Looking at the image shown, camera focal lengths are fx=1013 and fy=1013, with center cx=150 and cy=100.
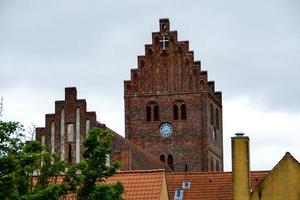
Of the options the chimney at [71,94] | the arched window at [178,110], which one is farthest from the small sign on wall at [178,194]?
the arched window at [178,110]

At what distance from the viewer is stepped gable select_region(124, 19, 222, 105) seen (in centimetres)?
8044

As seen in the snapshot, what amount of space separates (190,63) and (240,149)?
1947 inches

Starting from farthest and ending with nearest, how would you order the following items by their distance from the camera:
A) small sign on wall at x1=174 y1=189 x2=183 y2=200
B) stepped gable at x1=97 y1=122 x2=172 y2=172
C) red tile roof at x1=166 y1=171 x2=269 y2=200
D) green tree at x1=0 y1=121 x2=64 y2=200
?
stepped gable at x1=97 y1=122 x2=172 y2=172 < small sign on wall at x1=174 y1=189 x2=183 y2=200 < red tile roof at x1=166 y1=171 x2=269 y2=200 < green tree at x1=0 y1=121 x2=64 y2=200

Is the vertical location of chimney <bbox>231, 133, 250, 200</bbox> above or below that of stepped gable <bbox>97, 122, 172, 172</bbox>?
below

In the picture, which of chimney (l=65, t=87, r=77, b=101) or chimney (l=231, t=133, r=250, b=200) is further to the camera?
chimney (l=65, t=87, r=77, b=101)

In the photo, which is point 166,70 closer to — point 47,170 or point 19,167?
point 47,170

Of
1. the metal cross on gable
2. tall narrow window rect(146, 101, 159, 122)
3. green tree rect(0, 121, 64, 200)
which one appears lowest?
green tree rect(0, 121, 64, 200)

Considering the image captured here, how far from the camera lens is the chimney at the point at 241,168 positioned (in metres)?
31.5

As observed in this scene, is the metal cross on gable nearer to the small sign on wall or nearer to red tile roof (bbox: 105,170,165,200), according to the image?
the small sign on wall

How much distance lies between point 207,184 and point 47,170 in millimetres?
22752

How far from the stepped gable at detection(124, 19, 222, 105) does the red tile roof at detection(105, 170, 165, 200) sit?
126 feet

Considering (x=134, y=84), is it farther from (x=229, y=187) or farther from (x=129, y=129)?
(x=229, y=187)

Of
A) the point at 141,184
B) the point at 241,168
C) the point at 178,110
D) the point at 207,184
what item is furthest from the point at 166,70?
the point at 241,168

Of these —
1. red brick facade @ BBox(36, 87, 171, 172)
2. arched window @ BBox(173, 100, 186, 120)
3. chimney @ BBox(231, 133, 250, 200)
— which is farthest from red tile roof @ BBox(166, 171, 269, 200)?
arched window @ BBox(173, 100, 186, 120)
